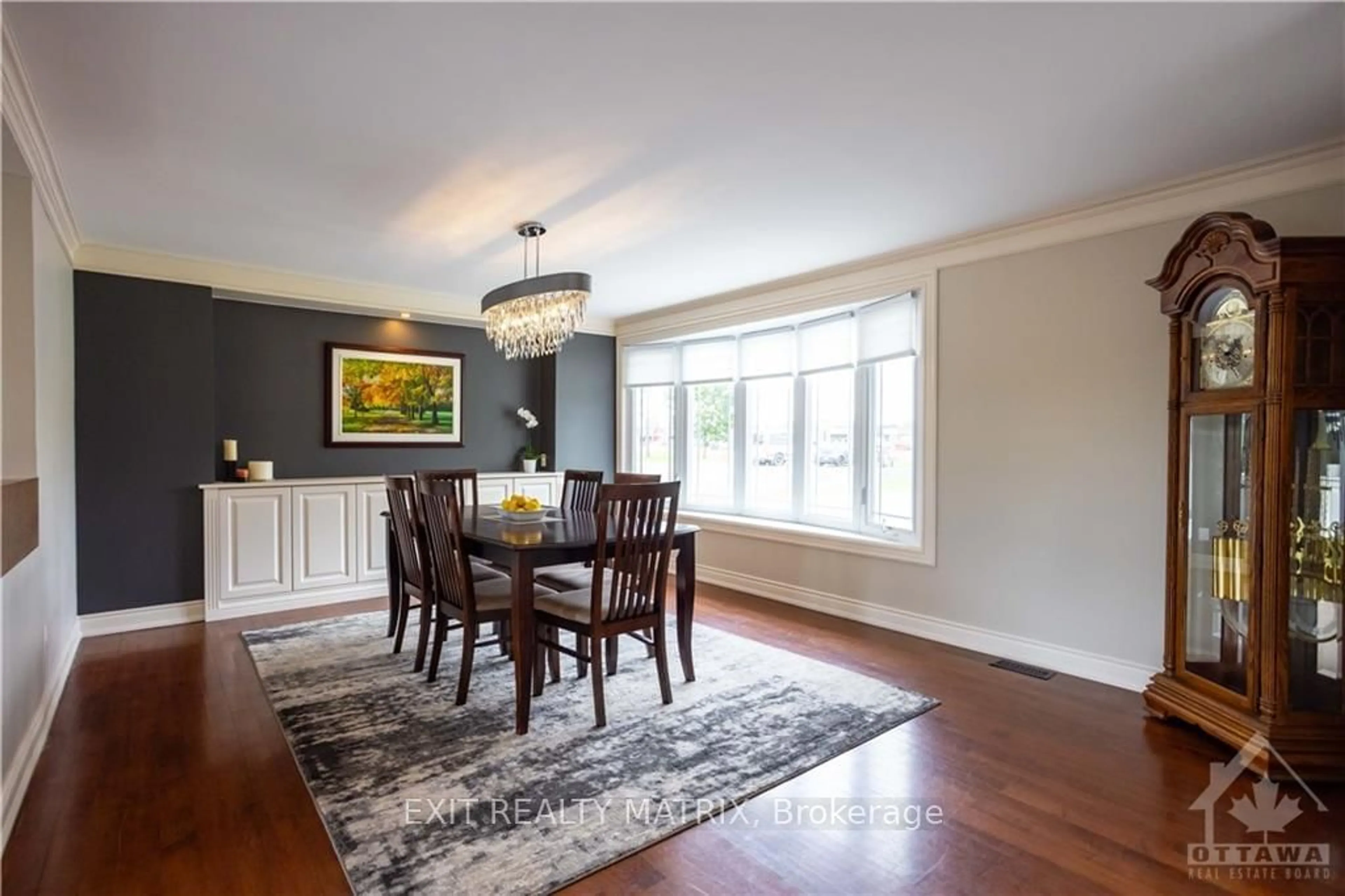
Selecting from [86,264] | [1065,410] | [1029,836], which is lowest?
[1029,836]

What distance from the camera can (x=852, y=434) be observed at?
480cm

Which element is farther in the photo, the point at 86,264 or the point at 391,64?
the point at 86,264

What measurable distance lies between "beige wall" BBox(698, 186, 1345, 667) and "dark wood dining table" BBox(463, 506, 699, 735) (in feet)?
5.38

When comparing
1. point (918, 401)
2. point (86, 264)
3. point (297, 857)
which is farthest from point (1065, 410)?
point (86, 264)

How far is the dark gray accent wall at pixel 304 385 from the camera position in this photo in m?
4.88

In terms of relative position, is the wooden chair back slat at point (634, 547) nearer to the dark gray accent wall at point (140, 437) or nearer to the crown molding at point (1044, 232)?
the crown molding at point (1044, 232)

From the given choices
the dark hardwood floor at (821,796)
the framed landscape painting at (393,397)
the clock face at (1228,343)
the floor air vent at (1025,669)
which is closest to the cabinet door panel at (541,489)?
the framed landscape painting at (393,397)

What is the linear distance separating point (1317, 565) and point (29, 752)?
15.4ft

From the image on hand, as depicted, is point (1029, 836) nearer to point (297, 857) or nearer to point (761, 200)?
point (297, 857)

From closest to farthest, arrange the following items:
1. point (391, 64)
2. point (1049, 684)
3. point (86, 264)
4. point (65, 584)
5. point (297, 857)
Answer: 1. point (297, 857)
2. point (391, 64)
3. point (1049, 684)
4. point (65, 584)
5. point (86, 264)

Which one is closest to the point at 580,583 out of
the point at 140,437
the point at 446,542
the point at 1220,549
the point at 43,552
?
the point at 446,542

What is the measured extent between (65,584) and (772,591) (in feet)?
14.1

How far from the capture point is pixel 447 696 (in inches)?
121

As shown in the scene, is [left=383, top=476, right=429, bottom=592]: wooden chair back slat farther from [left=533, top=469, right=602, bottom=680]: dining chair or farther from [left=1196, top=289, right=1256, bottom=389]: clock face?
[left=1196, top=289, right=1256, bottom=389]: clock face
